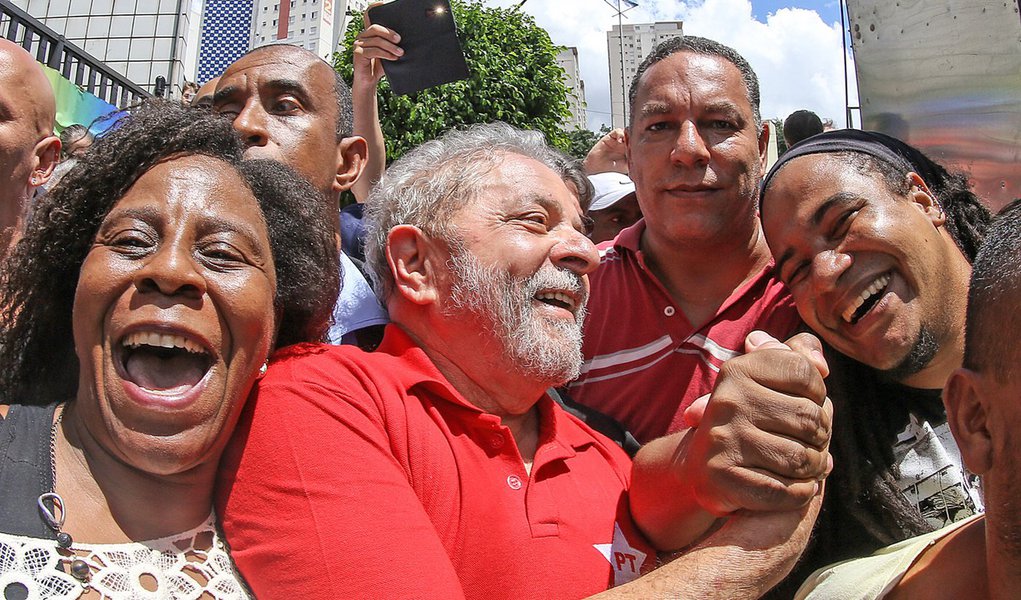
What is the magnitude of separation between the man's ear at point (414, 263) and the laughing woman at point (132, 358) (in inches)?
19.5

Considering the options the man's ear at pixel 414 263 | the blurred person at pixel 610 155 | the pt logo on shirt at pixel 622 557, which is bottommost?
the pt logo on shirt at pixel 622 557

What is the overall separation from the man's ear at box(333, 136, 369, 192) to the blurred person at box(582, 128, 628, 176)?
6.75 ft

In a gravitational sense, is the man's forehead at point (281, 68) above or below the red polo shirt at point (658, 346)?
above

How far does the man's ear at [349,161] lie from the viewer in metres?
3.21

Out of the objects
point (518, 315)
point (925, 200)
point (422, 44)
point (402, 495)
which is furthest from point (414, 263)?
point (422, 44)

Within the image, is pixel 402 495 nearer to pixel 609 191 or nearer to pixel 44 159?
pixel 44 159

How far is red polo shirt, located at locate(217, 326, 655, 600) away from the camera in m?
1.50

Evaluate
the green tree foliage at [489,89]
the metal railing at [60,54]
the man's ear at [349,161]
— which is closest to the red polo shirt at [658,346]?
the man's ear at [349,161]

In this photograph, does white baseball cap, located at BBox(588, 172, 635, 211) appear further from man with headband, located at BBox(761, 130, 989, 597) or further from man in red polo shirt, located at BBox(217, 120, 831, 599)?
man with headband, located at BBox(761, 130, 989, 597)

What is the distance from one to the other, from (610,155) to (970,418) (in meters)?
3.67

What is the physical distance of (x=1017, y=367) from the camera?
143 cm

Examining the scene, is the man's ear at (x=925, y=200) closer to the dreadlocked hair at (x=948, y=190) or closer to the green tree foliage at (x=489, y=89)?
the dreadlocked hair at (x=948, y=190)

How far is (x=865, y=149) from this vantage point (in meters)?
2.41

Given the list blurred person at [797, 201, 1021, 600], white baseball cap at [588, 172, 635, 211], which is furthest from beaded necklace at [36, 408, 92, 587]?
white baseball cap at [588, 172, 635, 211]
